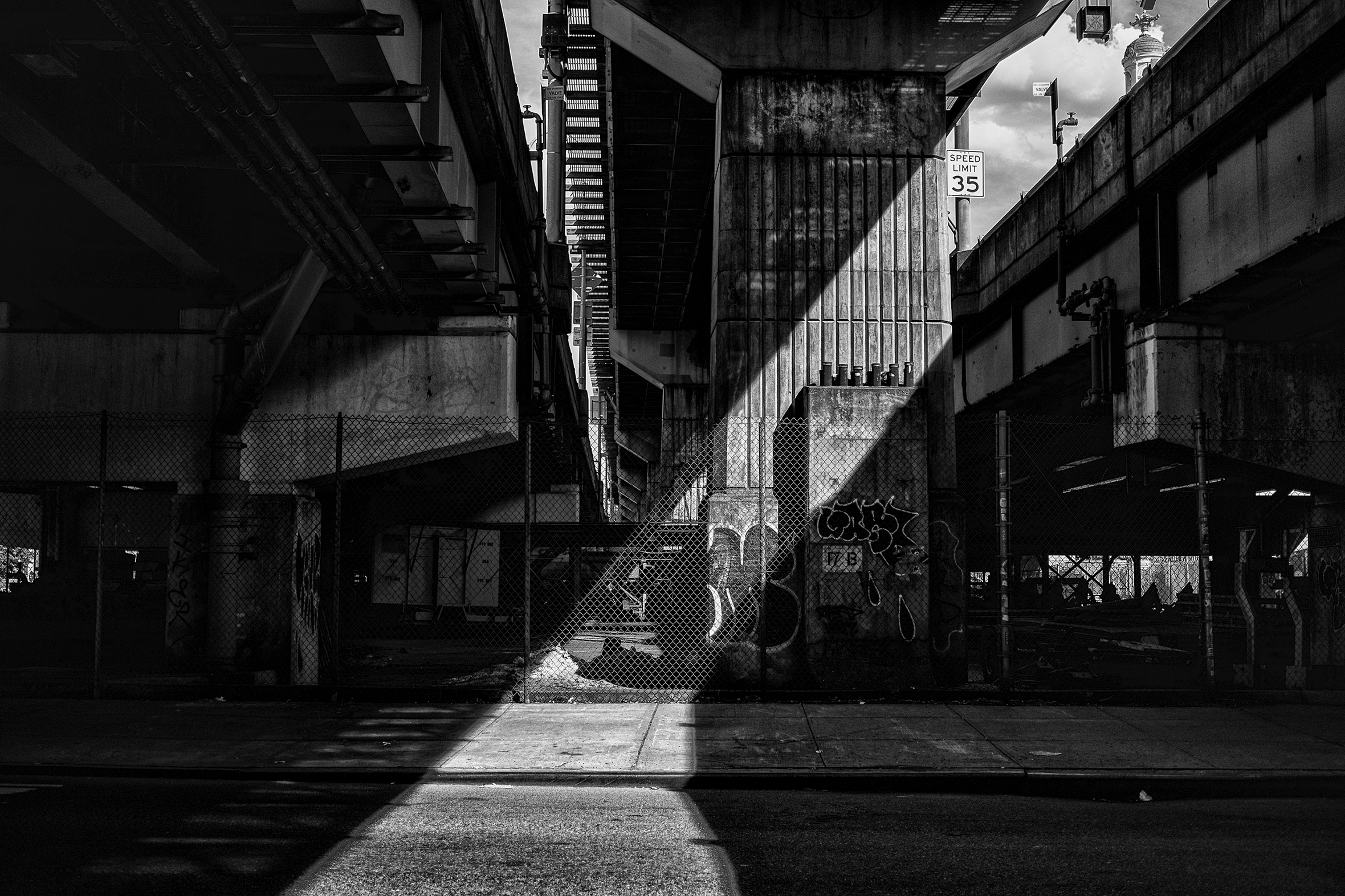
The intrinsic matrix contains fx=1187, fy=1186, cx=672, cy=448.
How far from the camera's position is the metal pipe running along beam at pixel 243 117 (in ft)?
26.6

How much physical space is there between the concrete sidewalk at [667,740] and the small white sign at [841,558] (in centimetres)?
234

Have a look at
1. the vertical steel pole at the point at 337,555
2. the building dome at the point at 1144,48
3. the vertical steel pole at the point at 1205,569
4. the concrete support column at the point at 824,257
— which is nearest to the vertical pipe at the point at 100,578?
the vertical steel pole at the point at 337,555

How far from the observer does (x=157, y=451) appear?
16.1 m

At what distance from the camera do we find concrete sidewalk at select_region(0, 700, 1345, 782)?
32.8 ft

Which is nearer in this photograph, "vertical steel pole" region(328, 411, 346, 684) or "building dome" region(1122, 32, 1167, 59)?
"vertical steel pole" region(328, 411, 346, 684)

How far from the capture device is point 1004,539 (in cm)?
1380

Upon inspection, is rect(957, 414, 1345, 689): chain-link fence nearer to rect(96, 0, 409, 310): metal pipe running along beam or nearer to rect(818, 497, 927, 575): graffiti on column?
rect(818, 497, 927, 575): graffiti on column

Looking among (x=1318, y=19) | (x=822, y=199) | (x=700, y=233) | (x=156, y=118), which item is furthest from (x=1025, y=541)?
(x=156, y=118)

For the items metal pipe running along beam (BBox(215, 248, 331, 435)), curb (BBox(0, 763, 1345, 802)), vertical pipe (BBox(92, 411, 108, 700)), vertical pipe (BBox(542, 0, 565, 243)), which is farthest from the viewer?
vertical pipe (BBox(542, 0, 565, 243))

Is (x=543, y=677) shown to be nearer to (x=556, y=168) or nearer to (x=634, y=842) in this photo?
(x=634, y=842)

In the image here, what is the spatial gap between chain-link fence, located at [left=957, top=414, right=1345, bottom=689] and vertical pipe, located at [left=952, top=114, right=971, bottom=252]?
6850mm

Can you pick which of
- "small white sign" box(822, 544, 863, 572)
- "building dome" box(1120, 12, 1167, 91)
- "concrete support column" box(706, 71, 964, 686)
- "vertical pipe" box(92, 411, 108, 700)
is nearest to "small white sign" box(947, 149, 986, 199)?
"building dome" box(1120, 12, 1167, 91)

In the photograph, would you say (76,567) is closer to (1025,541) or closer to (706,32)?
(706,32)

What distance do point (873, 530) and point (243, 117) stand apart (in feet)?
31.2
